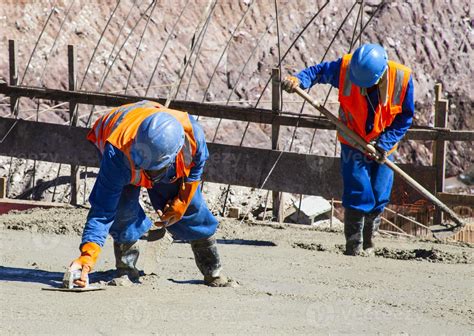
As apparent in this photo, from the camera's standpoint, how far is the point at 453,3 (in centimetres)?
1612

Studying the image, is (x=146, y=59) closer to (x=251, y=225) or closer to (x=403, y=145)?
(x=403, y=145)

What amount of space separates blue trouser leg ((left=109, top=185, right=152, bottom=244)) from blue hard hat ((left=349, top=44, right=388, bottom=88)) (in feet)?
6.48

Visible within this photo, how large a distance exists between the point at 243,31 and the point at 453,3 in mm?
4010

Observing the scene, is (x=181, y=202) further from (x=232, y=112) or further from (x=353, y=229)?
(x=232, y=112)

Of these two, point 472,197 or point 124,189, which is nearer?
point 124,189

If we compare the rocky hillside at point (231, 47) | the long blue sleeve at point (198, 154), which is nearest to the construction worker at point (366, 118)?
the long blue sleeve at point (198, 154)

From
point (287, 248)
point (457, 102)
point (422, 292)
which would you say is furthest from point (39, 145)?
point (457, 102)

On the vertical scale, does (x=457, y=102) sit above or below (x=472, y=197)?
above

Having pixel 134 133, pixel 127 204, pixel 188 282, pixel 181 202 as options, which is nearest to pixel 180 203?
pixel 181 202

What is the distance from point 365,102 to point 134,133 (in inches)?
97.1

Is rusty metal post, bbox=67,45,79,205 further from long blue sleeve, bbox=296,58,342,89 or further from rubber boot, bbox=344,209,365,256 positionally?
rubber boot, bbox=344,209,365,256

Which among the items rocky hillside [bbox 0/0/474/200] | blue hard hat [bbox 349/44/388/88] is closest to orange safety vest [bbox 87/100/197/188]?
blue hard hat [bbox 349/44/388/88]

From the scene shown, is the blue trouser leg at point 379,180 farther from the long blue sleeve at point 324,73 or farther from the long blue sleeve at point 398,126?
the long blue sleeve at point 324,73

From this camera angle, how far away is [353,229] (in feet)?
24.1
